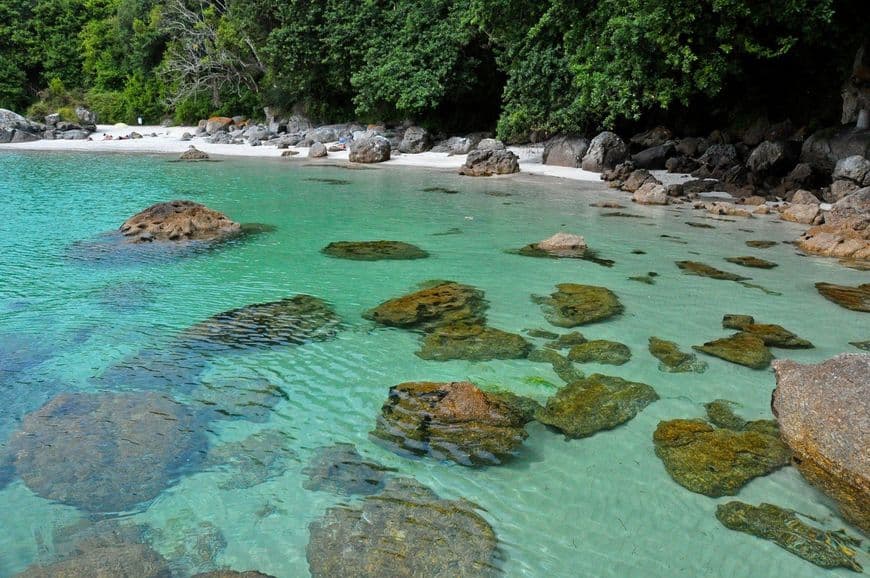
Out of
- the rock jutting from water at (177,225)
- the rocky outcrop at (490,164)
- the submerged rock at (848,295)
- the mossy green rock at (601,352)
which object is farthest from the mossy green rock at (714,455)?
the rocky outcrop at (490,164)

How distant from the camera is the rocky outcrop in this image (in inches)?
885

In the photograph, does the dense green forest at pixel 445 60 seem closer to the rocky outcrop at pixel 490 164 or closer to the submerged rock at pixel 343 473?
the rocky outcrop at pixel 490 164

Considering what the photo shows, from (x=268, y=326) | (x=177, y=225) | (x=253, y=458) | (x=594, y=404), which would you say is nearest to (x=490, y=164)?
(x=177, y=225)

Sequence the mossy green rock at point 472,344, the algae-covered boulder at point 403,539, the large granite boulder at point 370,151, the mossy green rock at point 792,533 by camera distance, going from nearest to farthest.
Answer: the algae-covered boulder at point 403,539 < the mossy green rock at point 792,533 < the mossy green rock at point 472,344 < the large granite boulder at point 370,151

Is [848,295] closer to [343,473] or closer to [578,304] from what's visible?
[578,304]

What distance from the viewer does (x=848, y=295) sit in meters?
8.52

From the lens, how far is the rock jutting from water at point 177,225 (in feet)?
37.3

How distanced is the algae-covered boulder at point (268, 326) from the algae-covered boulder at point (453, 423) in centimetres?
194

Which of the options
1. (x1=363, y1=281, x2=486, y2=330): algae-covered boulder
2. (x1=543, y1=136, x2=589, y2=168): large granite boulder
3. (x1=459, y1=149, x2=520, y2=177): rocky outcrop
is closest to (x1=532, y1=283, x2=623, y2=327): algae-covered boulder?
(x1=363, y1=281, x2=486, y2=330): algae-covered boulder

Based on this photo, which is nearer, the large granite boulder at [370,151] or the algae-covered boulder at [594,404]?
the algae-covered boulder at [594,404]

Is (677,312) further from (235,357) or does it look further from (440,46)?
(440,46)

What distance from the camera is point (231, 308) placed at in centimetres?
774

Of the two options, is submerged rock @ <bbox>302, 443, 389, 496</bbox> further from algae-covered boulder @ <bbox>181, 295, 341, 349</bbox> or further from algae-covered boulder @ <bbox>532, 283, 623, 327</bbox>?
algae-covered boulder @ <bbox>532, 283, 623, 327</bbox>

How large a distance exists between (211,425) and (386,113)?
1181 inches
